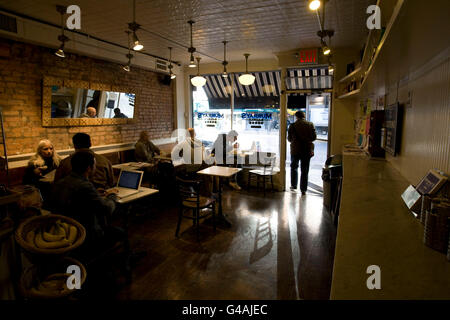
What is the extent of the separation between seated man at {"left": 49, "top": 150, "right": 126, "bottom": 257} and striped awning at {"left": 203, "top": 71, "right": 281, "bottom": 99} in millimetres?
5217

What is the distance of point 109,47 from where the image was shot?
5277 mm

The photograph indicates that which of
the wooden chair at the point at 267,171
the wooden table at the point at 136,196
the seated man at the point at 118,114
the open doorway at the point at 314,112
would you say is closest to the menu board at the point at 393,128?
the wooden table at the point at 136,196

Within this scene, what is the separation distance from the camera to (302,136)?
5773mm

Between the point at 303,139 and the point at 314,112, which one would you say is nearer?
the point at 303,139

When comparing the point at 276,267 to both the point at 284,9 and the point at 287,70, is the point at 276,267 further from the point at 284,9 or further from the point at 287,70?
the point at 287,70

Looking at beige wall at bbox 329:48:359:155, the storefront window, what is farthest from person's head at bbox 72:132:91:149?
beige wall at bbox 329:48:359:155

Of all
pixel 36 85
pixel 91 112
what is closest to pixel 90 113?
pixel 91 112

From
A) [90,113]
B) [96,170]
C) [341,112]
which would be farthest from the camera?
[341,112]

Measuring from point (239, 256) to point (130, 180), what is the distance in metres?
1.64

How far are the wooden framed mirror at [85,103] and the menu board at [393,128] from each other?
484 cm

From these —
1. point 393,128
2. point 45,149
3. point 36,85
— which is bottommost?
point 45,149

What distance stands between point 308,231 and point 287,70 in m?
3.68

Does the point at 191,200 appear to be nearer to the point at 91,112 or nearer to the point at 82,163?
the point at 82,163

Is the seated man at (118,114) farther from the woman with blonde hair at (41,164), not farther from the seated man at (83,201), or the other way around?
the seated man at (83,201)
